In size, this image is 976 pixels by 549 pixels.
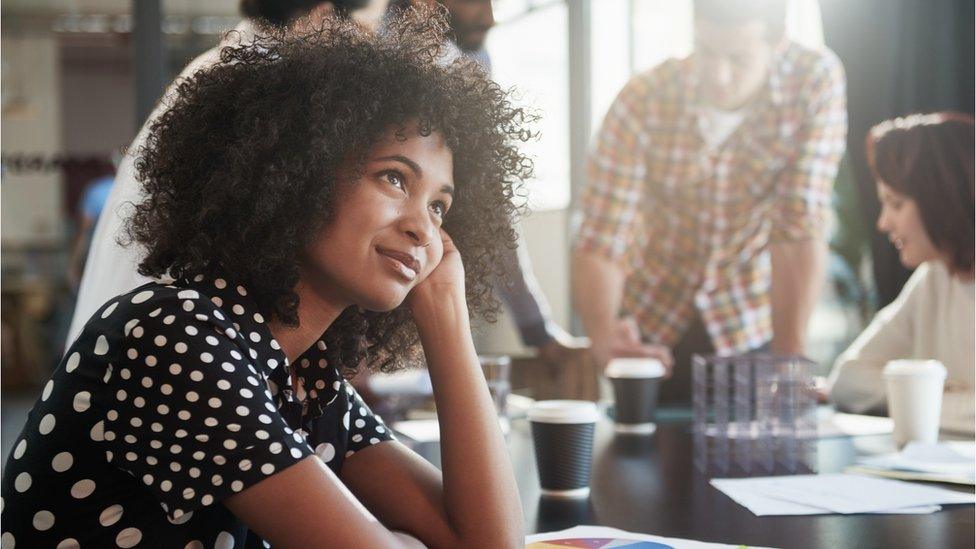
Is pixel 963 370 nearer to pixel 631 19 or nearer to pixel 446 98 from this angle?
pixel 446 98

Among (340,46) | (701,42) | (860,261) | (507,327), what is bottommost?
(507,327)

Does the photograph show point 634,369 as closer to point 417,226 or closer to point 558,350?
point 558,350

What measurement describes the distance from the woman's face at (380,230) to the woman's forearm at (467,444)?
74 millimetres

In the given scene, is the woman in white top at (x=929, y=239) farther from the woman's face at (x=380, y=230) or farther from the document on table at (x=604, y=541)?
the woman's face at (x=380, y=230)

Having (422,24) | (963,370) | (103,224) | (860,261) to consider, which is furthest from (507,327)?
(422,24)

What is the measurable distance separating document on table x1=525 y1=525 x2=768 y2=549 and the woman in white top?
1121mm

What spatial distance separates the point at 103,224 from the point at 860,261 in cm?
292

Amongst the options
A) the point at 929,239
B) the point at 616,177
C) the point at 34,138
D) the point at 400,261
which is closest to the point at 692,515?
the point at 400,261

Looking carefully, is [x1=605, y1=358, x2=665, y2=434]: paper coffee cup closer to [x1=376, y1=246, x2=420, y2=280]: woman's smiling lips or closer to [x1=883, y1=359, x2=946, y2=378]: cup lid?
[x1=883, y1=359, x2=946, y2=378]: cup lid

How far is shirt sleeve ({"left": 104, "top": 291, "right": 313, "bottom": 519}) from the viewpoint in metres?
0.89

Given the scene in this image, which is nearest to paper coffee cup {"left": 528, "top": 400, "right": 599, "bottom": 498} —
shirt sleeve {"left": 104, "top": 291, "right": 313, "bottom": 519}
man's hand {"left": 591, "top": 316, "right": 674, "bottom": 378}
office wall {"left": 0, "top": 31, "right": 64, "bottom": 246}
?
shirt sleeve {"left": 104, "top": 291, "right": 313, "bottom": 519}

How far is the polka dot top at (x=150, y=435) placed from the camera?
895 mm

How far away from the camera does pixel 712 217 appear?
2.69 metres

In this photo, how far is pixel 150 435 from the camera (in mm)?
904
